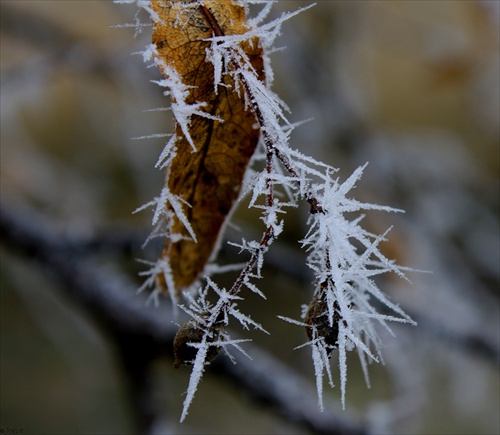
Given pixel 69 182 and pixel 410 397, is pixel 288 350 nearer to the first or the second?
pixel 69 182

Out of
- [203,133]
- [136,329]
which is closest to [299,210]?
[136,329]

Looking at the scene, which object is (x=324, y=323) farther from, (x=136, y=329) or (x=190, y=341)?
(x=136, y=329)

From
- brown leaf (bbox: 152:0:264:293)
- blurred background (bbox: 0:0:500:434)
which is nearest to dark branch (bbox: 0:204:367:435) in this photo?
blurred background (bbox: 0:0:500:434)

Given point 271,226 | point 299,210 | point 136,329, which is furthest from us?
point 299,210

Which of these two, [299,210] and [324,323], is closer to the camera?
[324,323]

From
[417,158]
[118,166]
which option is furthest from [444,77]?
[118,166]

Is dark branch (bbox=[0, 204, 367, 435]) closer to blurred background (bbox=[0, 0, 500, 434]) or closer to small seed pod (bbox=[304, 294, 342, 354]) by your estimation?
blurred background (bbox=[0, 0, 500, 434])
